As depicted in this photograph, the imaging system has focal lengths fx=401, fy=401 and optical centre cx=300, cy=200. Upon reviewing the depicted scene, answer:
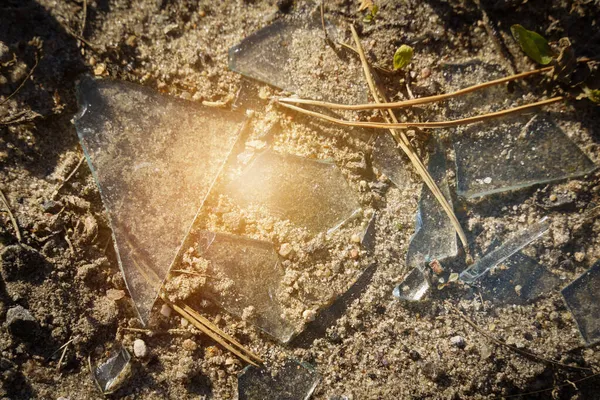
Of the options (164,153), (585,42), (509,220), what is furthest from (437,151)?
(164,153)

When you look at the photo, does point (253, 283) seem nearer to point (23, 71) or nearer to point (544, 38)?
point (23, 71)

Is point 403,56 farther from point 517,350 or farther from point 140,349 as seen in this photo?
point 140,349

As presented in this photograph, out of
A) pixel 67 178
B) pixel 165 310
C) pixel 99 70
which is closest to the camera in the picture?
pixel 165 310

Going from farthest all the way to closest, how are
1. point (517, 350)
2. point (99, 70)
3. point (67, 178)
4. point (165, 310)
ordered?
1. point (99, 70)
2. point (67, 178)
3. point (165, 310)
4. point (517, 350)

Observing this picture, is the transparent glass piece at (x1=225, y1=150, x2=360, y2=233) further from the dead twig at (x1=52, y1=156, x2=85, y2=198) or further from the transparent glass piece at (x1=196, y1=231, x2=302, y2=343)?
the dead twig at (x1=52, y1=156, x2=85, y2=198)

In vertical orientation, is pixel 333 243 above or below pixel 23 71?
below

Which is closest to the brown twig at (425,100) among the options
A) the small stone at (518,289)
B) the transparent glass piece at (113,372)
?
the small stone at (518,289)

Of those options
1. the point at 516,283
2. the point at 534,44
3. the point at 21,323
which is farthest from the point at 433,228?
the point at 21,323

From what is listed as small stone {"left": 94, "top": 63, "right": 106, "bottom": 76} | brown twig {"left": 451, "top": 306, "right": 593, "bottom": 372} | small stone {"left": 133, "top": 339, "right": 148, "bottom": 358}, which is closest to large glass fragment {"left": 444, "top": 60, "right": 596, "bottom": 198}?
brown twig {"left": 451, "top": 306, "right": 593, "bottom": 372}
